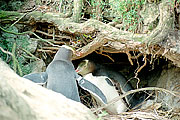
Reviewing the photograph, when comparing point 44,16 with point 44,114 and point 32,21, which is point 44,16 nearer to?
point 32,21

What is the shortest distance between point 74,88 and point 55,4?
140 centimetres

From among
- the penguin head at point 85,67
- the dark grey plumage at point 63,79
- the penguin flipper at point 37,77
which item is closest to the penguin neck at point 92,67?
the penguin head at point 85,67

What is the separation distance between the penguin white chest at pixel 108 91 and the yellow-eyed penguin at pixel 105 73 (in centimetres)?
11

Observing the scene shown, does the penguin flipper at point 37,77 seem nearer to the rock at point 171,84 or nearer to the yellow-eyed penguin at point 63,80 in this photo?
the yellow-eyed penguin at point 63,80

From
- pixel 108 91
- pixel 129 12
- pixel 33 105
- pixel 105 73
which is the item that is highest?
pixel 129 12

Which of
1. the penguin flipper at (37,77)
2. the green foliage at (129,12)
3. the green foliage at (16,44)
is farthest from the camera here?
the green foliage at (16,44)

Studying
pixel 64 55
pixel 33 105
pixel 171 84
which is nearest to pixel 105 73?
pixel 171 84

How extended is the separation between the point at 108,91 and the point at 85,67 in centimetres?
51

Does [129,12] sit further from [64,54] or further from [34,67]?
[34,67]

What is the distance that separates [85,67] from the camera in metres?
3.93

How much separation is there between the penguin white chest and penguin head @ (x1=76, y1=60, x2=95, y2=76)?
85 millimetres

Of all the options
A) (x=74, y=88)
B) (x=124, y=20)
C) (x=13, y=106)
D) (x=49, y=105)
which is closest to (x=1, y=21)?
(x=74, y=88)

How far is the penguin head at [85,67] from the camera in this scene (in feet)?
12.9

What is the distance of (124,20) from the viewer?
3.07 meters
